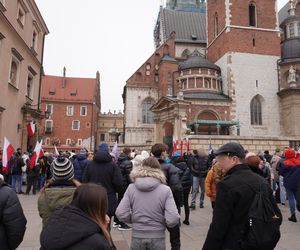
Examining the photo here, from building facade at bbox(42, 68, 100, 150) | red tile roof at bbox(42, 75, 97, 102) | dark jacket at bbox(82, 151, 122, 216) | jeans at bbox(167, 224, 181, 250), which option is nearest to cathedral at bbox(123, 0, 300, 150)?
building facade at bbox(42, 68, 100, 150)

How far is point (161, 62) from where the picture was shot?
121 feet

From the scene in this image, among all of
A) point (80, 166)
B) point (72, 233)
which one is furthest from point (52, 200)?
point (80, 166)

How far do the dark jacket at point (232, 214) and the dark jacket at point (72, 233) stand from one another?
3.36 ft

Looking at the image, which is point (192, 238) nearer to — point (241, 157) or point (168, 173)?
point (168, 173)

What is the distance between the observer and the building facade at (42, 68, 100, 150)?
50.9 m

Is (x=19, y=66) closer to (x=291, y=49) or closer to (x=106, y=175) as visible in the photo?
(x=106, y=175)

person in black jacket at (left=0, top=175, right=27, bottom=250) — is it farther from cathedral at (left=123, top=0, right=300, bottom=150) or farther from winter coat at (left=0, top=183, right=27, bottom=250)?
cathedral at (left=123, top=0, right=300, bottom=150)

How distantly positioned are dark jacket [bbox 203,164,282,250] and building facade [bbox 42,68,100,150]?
49.1m

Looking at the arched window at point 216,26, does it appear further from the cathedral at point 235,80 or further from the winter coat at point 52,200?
the winter coat at point 52,200

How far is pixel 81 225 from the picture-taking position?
1.90 meters

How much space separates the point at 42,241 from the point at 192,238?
14.7 ft

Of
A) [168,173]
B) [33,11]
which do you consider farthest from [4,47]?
[168,173]

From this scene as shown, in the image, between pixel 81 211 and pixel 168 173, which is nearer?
pixel 81 211

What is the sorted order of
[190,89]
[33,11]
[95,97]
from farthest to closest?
[95,97]
[190,89]
[33,11]
